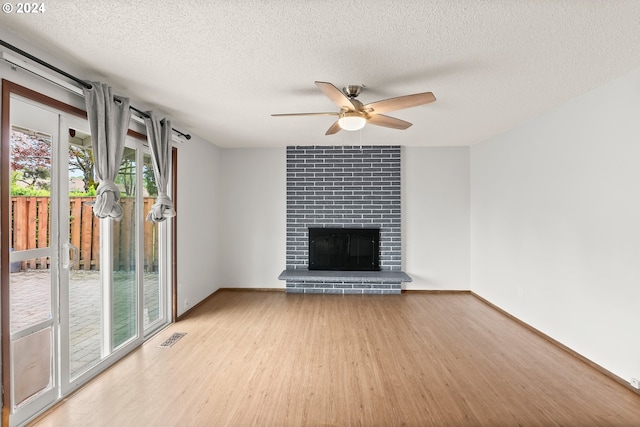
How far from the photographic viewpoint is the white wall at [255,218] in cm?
538

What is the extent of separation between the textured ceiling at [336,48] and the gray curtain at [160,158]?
0.67 feet

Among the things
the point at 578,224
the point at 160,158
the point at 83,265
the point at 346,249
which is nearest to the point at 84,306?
the point at 83,265

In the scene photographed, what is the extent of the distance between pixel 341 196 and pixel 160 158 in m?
2.92

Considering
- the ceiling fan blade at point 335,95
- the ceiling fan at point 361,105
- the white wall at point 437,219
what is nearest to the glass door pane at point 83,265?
the ceiling fan at point 361,105

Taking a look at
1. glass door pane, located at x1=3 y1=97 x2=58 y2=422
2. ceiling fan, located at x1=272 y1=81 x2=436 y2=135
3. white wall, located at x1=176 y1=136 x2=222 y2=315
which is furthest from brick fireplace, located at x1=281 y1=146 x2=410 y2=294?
glass door pane, located at x1=3 y1=97 x2=58 y2=422

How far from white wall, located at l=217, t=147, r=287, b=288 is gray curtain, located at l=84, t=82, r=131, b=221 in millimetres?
2847

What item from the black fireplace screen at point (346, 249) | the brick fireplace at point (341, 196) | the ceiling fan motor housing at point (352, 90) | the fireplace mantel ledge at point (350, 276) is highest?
the ceiling fan motor housing at point (352, 90)

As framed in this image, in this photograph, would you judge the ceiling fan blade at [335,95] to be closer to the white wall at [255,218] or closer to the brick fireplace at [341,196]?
the brick fireplace at [341,196]

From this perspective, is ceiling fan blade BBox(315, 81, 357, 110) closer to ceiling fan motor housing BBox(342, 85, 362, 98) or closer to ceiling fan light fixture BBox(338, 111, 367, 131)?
ceiling fan light fixture BBox(338, 111, 367, 131)

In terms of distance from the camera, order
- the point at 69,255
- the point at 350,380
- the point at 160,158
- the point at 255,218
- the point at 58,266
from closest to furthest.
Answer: the point at 58,266
the point at 69,255
the point at 350,380
the point at 160,158
the point at 255,218

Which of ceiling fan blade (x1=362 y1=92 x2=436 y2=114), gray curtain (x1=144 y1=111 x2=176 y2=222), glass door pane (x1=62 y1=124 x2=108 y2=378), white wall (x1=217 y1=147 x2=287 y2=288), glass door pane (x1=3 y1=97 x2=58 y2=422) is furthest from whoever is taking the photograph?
white wall (x1=217 y1=147 x2=287 y2=288)

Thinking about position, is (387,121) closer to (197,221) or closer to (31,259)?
(31,259)

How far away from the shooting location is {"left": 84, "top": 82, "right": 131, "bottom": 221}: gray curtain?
2.37 m

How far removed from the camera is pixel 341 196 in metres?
5.32
